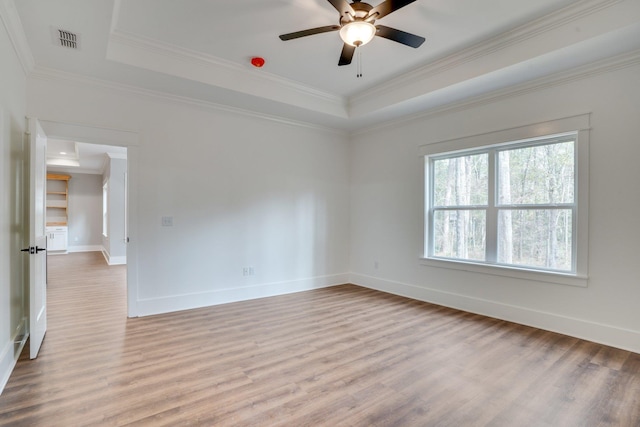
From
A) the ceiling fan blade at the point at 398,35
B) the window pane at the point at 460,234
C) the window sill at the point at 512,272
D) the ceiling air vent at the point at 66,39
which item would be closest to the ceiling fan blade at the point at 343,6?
the ceiling fan blade at the point at 398,35

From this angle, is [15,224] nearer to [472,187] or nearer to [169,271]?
[169,271]

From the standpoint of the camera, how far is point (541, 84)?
11.3ft

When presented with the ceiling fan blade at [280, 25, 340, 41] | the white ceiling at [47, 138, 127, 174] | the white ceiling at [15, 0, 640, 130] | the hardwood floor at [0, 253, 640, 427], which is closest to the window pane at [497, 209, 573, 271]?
the hardwood floor at [0, 253, 640, 427]

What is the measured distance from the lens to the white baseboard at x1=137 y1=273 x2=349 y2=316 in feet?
12.8

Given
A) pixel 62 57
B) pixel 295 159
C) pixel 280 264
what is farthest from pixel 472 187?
pixel 62 57

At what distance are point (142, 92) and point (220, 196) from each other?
155 cm

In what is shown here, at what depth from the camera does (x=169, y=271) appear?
403cm

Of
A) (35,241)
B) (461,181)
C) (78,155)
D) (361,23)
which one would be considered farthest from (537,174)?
(78,155)

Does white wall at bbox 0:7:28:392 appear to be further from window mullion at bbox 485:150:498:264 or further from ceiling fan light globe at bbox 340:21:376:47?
window mullion at bbox 485:150:498:264

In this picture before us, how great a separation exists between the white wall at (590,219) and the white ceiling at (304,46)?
1.06ft

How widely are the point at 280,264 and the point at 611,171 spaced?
411 centimetres

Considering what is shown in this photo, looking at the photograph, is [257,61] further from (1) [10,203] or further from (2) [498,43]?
(1) [10,203]

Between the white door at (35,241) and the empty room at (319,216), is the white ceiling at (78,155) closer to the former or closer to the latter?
the empty room at (319,216)

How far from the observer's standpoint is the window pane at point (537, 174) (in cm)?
341
